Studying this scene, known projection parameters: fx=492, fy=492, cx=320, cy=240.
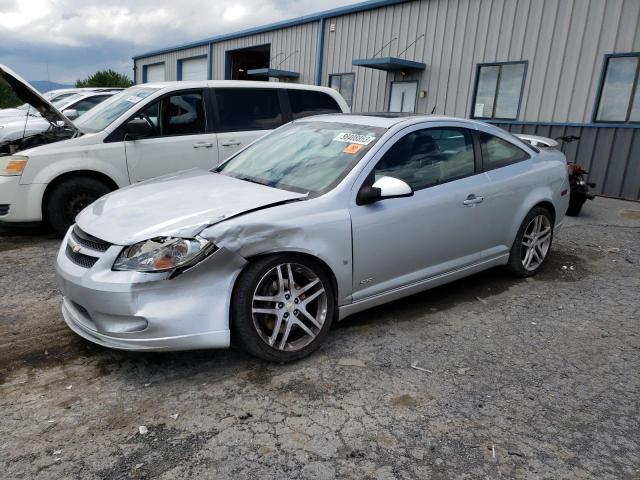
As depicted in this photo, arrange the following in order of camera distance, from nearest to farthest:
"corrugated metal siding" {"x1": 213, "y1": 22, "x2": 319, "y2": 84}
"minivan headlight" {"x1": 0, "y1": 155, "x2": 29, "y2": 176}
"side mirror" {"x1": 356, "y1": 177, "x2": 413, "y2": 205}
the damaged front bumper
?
1. the damaged front bumper
2. "side mirror" {"x1": 356, "y1": 177, "x2": 413, "y2": 205}
3. "minivan headlight" {"x1": 0, "y1": 155, "x2": 29, "y2": 176}
4. "corrugated metal siding" {"x1": 213, "y1": 22, "x2": 319, "y2": 84}

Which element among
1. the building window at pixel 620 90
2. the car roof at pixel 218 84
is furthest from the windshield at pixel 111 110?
the building window at pixel 620 90

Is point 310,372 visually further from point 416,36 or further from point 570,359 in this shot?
point 416,36

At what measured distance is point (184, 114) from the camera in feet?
20.0

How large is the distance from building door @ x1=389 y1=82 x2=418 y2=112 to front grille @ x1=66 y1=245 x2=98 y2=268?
469 inches

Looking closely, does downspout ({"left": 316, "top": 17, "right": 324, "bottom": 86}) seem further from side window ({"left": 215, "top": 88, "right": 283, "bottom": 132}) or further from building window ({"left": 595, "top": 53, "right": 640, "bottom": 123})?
side window ({"left": 215, "top": 88, "right": 283, "bottom": 132})

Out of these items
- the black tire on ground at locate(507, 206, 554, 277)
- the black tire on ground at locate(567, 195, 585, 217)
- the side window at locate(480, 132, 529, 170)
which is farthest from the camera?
the black tire on ground at locate(567, 195, 585, 217)

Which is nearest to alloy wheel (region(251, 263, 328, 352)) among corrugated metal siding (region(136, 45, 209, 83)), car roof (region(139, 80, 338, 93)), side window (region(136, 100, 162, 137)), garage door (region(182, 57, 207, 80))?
side window (region(136, 100, 162, 137))

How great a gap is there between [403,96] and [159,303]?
12.5 m

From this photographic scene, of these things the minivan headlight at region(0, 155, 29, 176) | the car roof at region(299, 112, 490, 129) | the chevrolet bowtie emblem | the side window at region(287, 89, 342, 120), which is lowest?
the chevrolet bowtie emblem

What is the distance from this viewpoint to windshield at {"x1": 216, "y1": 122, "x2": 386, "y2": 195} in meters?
3.41

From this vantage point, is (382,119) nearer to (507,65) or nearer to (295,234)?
(295,234)

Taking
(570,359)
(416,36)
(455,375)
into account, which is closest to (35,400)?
(455,375)

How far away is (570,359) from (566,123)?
340 inches

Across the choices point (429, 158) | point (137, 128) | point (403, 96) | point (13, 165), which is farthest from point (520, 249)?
point (403, 96)
